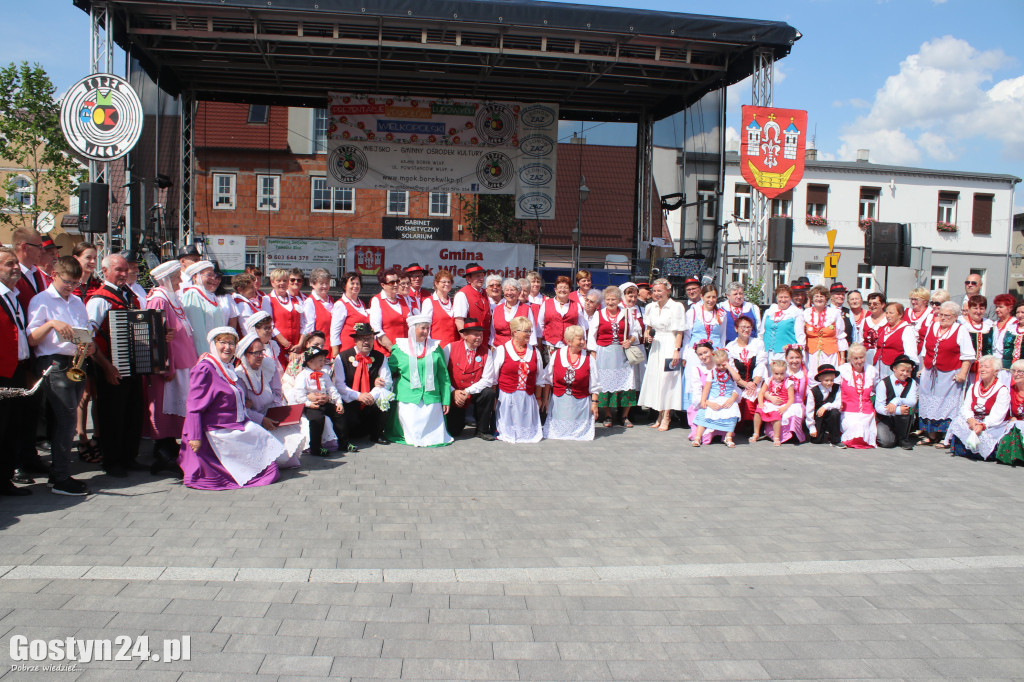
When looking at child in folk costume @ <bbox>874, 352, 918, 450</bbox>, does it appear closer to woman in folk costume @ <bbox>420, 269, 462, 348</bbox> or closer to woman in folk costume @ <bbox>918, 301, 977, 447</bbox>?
woman in folk costume @ <bbox>918, 301, 977, 447</bbox>

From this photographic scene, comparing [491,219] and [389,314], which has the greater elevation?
[491,219]

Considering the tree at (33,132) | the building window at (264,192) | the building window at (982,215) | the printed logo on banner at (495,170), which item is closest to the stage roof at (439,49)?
the printed logo on banner at (495,170)

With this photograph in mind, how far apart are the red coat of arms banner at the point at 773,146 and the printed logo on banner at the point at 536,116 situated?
5.03 metres

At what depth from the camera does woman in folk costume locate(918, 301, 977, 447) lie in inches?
330

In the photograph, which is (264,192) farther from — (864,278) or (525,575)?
(864,278)

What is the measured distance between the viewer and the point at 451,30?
12.1 m

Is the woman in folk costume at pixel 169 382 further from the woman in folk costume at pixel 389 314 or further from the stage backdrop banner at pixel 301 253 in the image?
the stage backdrop banner at pixel 301 253

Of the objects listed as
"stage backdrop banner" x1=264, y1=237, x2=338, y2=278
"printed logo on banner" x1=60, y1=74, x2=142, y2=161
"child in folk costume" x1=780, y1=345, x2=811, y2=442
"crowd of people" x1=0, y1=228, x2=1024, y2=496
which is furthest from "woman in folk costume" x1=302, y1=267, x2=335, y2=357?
"stage backdrop banner" x1=264, y1=237, x2=338, y2=278

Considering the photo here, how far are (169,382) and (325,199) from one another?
17.4 meters

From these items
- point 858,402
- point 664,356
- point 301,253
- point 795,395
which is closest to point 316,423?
point 664,356

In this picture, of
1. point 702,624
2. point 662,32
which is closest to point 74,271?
point 702,624

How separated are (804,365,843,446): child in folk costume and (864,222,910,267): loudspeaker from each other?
4040 mm

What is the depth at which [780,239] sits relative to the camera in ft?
36.7

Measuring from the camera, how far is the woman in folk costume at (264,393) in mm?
6105
